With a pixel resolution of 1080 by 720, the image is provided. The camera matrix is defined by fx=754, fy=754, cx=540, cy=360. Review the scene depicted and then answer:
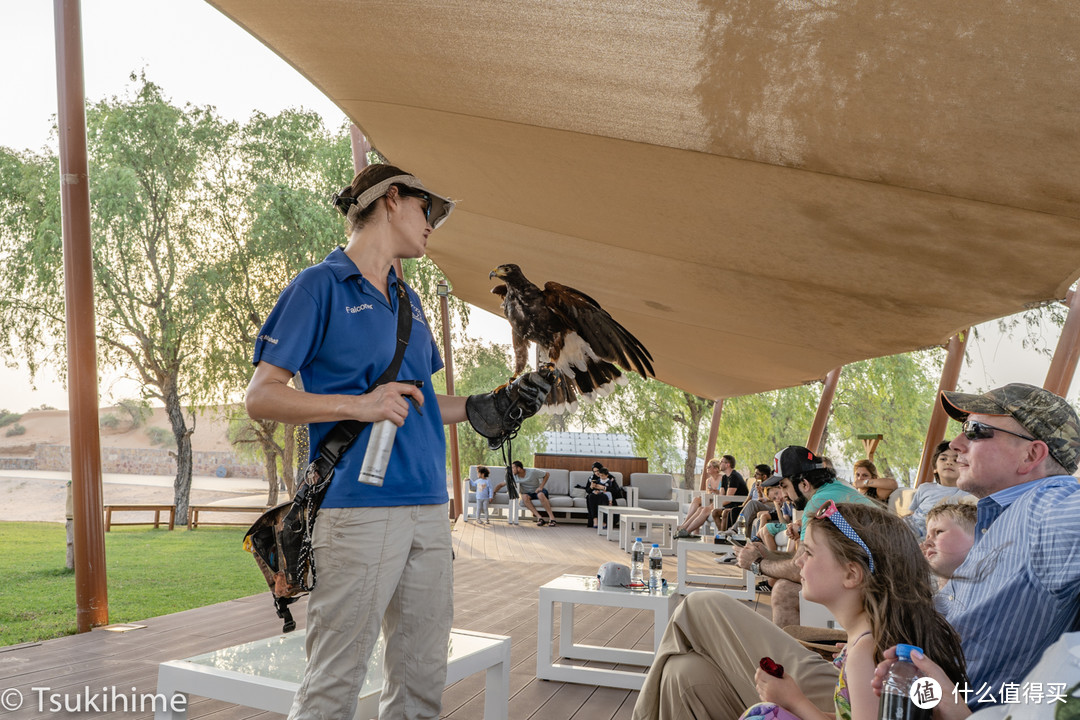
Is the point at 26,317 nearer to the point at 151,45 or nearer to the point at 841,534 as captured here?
the point at 151,45

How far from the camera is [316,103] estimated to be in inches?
624

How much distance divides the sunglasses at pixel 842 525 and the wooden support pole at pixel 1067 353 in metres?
4.96

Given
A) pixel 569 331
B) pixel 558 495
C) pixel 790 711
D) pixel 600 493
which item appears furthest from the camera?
pixel 558 495

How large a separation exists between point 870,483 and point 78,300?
5.63 meters

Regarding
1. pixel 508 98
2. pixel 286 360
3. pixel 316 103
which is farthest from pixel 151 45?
pixel 286 360

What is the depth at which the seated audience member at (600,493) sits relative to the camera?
13.5 meters

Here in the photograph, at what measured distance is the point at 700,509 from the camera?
8898mm

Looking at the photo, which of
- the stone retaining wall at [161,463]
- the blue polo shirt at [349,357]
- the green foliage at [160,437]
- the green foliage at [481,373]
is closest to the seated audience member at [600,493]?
the green foliage at [481,373]

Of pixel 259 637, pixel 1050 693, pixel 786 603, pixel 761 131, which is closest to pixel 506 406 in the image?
pixel 1050 693

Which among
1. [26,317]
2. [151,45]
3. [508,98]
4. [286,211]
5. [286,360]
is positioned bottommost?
[286,360]

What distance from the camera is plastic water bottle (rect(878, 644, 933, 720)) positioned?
1.18m

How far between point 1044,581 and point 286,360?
1.43 meters

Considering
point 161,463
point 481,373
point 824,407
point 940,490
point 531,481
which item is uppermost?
point 481,373

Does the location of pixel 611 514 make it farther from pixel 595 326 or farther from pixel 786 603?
pixel 595 326
